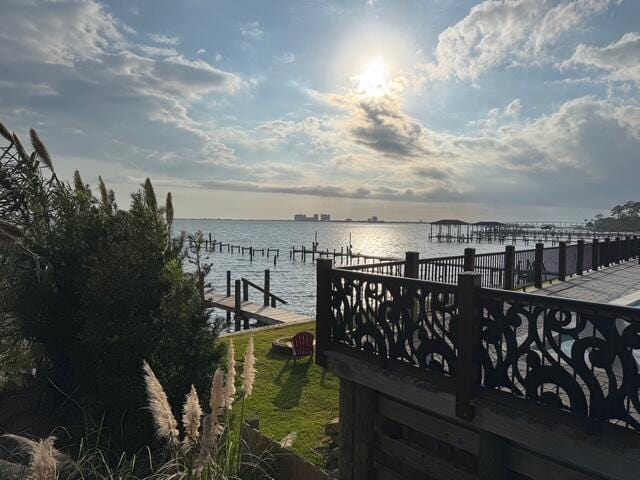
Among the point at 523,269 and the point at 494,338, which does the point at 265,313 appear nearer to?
the point at 523,269

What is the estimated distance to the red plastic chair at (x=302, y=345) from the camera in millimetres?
11203

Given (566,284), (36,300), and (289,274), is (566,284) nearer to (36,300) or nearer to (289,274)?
(36,300)

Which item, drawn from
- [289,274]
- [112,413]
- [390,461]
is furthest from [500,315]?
[289,274]

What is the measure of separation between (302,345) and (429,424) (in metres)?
7.00

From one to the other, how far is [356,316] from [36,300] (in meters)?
4.94

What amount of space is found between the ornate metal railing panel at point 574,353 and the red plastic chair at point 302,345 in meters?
7.61

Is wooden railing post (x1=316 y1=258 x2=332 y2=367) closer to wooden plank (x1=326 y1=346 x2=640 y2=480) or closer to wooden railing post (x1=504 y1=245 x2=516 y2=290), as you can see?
wooden plank (x1=326 y1=346 x2=640 y2=480)

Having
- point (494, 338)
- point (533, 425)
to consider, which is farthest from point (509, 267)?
point (533, 425)

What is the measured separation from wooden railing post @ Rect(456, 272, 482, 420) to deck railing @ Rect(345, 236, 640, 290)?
4314 millimetres

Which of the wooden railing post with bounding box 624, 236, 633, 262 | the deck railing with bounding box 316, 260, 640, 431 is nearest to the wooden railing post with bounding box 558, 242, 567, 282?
the wooden railing post with bounding box 624, 236, 633, 262

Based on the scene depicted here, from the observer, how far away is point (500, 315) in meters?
3.83

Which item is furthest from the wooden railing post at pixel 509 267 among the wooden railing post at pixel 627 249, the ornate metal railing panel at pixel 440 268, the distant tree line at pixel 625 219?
the distant tree line at pixel 625 219

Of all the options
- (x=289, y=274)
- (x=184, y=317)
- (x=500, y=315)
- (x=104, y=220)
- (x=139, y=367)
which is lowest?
(x=289, y=274)

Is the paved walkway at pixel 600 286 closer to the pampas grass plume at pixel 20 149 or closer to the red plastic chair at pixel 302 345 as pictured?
the red plastic chair at pixel 302 345
